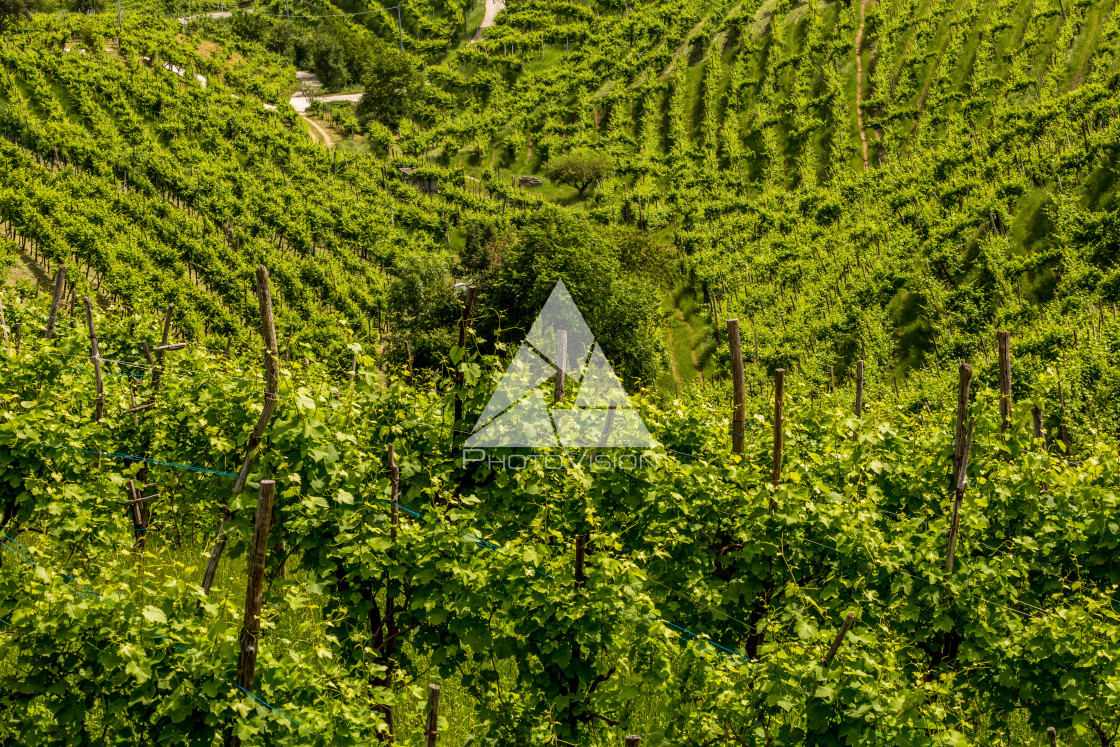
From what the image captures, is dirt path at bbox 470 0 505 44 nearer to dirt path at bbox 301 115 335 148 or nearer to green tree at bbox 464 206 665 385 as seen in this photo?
dirt path at bbox 301 115 335 148

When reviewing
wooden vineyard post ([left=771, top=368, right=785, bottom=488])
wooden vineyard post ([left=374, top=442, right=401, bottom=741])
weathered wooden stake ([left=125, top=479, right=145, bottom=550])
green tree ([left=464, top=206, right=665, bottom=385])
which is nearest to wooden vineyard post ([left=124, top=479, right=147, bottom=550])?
weathered wooden stake ([left=125, top=479, right=145, bottom=550])

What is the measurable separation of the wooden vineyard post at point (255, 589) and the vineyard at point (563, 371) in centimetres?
3

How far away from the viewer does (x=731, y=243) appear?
1710 inches

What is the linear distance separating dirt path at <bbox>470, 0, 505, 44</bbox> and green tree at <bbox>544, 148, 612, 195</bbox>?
37422 mm

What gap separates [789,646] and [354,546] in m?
3.18

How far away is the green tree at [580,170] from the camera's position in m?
57.1

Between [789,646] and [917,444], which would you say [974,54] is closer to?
[917,444]

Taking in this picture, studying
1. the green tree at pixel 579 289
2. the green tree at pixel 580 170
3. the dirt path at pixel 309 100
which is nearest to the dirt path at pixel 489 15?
the dirt path at pixel 309 100

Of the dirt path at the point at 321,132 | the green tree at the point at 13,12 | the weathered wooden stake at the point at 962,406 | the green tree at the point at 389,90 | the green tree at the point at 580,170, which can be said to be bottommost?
the weathered wooden stake at the point at 962,406

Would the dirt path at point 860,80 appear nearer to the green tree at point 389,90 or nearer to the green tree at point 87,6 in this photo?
the green tree at point 389,90

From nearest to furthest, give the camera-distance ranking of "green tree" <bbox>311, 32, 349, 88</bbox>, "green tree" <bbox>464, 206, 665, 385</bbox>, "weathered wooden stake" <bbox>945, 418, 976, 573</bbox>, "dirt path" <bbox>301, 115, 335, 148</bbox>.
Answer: "weathered wooden stake" <bbox>945, 418, 976, 573</bbox> → "green tree" <bbox>464, 206, 665, 385</bbox> → "dirt path" <bbox>301, 115, 335, 148</bbox> → "green tree" <bbox>311, 32, 349, 88</bbox>

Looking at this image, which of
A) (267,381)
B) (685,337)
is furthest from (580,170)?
(267,381)

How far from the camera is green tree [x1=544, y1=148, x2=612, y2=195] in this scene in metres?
57.1

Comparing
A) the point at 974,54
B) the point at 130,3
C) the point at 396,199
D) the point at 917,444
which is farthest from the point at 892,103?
the point at 130,3
